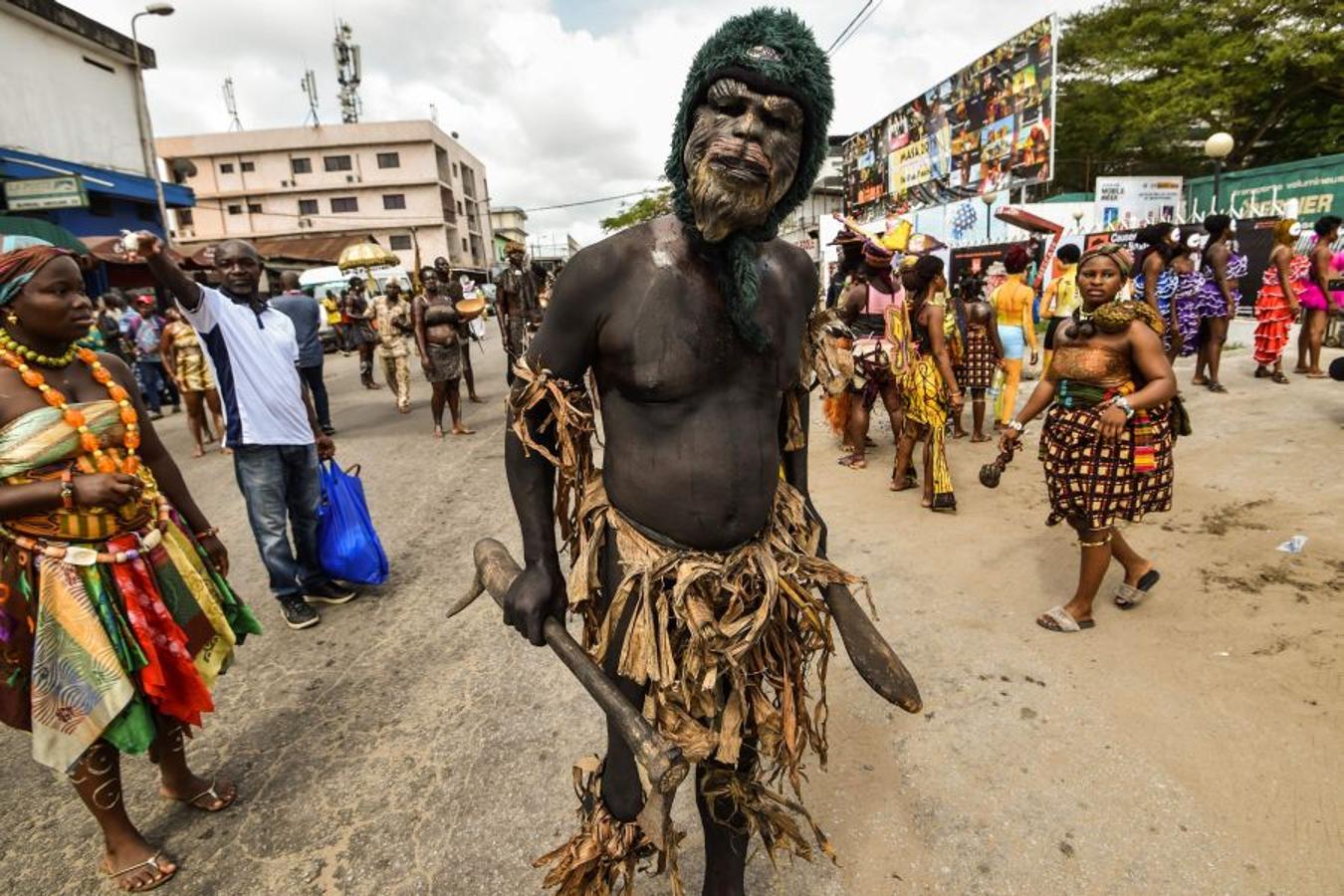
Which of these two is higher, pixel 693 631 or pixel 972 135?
pixel 972 135

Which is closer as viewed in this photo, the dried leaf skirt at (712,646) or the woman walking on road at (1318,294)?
the dried leaf skirt at (712,646)

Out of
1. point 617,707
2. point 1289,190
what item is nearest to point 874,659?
point 617,707

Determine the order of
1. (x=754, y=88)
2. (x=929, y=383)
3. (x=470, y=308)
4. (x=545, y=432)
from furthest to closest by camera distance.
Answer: (x=470, y=308)
(x=929, y=383)
(x=545, y=432)
(x=754, y=88)

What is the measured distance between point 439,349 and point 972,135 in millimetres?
16907

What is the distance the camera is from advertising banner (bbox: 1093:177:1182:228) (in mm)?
15102

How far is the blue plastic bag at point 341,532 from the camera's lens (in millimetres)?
3850

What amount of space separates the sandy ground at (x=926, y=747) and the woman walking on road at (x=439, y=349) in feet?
11.9

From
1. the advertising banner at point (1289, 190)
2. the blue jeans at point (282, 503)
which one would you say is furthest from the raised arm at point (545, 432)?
the advertising banner at point (1289, 190)

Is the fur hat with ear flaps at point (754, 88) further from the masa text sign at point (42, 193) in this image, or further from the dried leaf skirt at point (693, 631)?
the masa text sign at point (42, 193)

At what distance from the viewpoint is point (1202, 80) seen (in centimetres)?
1881

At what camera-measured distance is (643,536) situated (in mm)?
1600

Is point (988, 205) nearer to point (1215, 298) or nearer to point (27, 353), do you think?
point (1215, 298)

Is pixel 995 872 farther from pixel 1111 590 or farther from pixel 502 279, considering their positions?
pixel 502 279

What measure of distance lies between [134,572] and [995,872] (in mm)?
2821
